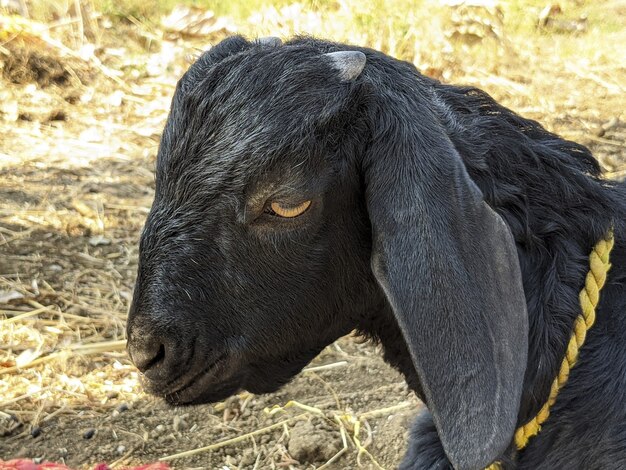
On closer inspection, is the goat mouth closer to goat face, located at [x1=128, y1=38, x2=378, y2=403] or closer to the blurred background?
goat face, located at [x1=128, y1=38, x2=378, y2=403]

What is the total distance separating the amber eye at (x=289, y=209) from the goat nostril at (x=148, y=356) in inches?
19.7

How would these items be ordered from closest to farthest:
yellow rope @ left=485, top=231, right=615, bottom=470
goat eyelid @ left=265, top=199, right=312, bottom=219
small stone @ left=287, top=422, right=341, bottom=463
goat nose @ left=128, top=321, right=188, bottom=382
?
goat eyelid @ left=265, top=199, right=312, bottom=219
goat nose @ left=128, top=321, right=188, bottom=382
yellow rope @ left=485, top=231, right=615, bottom=470
small stone @ left=287, top=422, right=341, bottom=463

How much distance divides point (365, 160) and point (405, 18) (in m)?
5.82

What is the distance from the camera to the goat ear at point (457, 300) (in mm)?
2025

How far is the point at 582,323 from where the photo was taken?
236cm

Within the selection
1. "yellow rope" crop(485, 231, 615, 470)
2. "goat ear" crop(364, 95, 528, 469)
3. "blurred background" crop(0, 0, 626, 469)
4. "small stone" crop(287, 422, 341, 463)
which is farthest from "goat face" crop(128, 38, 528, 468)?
"blurred background" crop(0, 0, 626, 469)

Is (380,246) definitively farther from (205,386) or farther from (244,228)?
(205,386)

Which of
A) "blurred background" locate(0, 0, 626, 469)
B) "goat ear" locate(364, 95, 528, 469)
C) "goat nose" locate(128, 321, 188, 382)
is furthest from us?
"blurred background" locate(0, 0, 626, 469)

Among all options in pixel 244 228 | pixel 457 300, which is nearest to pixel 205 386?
pixel 244 228

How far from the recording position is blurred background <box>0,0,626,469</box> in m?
3.64

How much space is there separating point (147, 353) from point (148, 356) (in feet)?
0.04

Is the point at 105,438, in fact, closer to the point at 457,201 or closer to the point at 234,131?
the point at 234,131

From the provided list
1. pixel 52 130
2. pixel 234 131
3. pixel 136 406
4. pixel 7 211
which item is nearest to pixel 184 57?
pixel 52 130

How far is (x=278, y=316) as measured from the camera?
230 centimetres
